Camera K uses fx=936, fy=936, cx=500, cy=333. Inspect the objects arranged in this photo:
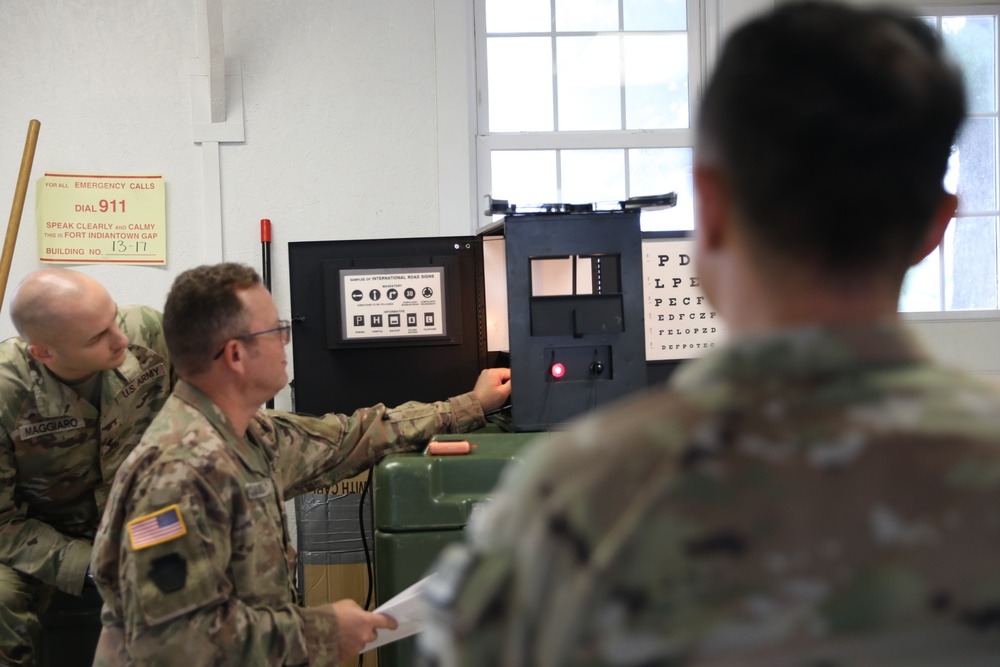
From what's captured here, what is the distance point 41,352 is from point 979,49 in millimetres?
3150

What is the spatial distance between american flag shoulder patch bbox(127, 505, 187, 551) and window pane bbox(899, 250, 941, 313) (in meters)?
2.68

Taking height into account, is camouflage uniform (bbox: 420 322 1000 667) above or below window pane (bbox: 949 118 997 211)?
below

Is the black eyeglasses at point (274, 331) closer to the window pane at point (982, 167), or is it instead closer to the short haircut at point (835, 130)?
the short haircut at point (835, 130)

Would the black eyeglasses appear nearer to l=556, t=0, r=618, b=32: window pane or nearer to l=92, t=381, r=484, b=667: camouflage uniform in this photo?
l=92, t=381, r=484, b=667: camouflage uniform

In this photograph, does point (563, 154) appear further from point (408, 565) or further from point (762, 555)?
point (762, 555)

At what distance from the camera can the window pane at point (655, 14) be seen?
3.13m

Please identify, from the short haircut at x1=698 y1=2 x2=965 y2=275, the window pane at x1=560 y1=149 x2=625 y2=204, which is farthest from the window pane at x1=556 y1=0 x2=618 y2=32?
the short haircut at x1=698 y1=2 x2=965 y2=275

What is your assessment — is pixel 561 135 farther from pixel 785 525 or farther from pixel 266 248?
pixel 785 525

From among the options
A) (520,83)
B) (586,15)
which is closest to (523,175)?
(520,83)

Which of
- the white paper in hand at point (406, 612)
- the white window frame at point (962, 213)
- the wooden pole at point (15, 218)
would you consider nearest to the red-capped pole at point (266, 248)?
the wooden pole at point (15, 218)

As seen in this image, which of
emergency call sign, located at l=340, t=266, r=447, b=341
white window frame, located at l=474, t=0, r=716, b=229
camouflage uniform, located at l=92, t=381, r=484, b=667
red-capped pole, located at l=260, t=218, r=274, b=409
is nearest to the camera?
camouflage uniform, located at l=92, t=381, r=484, b=667

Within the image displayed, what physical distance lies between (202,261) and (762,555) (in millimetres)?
2681

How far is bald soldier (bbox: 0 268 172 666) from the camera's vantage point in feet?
7.04

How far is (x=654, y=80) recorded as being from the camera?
10.4 feet
